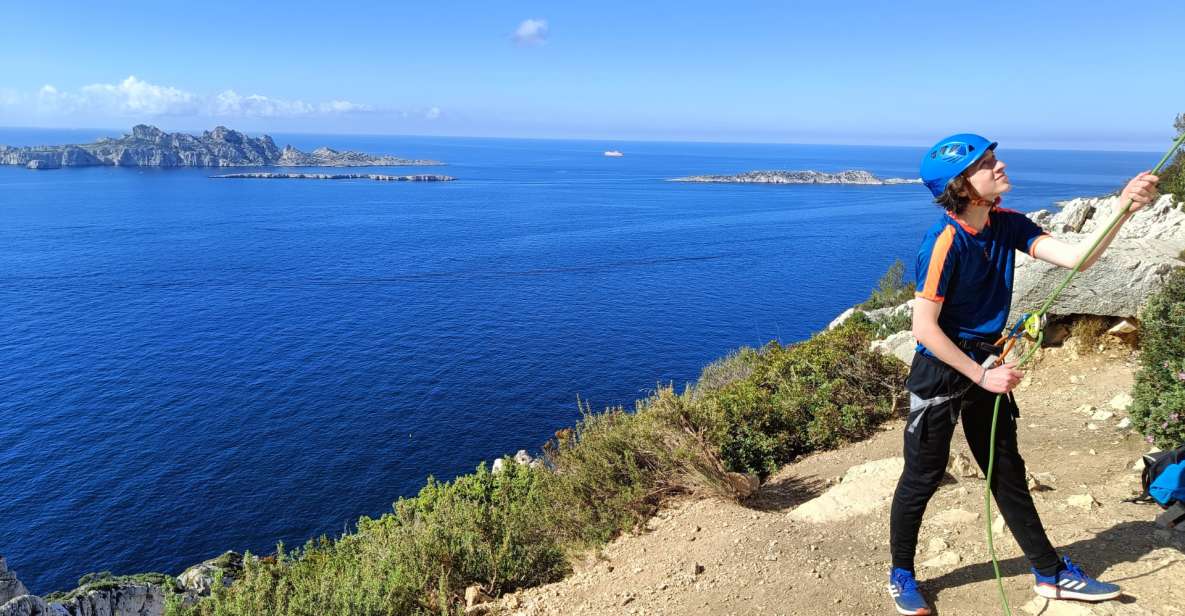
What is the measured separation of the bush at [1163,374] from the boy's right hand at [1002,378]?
3.64 metres

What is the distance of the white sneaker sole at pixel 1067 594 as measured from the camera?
382cm

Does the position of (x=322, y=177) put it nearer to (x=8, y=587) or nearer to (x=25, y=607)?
(x=8, y=587)

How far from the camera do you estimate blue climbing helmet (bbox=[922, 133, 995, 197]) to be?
3459 millimetres

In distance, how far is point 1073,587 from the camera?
Result: 12.6ft

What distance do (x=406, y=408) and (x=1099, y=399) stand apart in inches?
1205

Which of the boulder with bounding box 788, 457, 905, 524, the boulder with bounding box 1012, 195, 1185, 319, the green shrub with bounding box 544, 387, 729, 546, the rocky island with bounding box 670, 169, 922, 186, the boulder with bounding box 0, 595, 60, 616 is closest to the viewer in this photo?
the boulder with bounding box 788, 457, 905, 524

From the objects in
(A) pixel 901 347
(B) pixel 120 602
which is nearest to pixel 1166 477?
(A) pixel 901 347

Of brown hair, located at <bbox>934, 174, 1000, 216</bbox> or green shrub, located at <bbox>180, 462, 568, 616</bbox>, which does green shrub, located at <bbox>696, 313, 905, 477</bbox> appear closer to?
green shrub, located at <bbox>180, 462, 568, 616</bbox>

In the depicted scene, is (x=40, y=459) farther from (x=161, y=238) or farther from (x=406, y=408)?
(x=161, y=238)

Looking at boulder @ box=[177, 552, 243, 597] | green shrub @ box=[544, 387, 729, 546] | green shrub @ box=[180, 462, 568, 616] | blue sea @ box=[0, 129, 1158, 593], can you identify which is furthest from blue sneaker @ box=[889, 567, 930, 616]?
boulder @ box=[177, 552, 243, 597]

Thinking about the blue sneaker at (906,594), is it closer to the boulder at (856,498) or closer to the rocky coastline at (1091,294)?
the boulder at (856,498)

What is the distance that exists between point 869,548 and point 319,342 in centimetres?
4290

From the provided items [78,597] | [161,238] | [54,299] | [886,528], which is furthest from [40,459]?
[161,238]

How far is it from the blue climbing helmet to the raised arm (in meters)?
0.62
